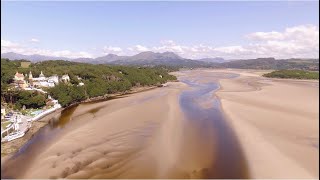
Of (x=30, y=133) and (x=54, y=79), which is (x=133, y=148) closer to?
(x=30, y=133)

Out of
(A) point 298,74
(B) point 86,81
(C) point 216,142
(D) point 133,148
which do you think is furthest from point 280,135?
(B) point 86,81

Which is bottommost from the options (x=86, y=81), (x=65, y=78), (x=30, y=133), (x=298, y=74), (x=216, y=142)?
(x=216, y=142)

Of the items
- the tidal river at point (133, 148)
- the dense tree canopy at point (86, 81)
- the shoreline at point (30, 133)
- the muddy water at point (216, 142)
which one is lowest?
the muddy water at point (216, 142)

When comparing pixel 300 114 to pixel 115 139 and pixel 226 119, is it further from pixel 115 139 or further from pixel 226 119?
pixel 115 139

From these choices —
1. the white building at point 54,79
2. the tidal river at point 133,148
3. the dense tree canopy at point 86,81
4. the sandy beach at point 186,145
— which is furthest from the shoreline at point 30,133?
the white building at point 54,79

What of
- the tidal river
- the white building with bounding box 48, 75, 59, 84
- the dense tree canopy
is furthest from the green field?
the white building with bounding box 48, 75, 59, 84

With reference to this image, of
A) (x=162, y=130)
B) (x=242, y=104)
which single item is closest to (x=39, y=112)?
(x=162, y=130)

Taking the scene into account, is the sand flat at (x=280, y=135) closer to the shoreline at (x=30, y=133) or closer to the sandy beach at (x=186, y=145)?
the sandy beach at (x=186, y=145)
